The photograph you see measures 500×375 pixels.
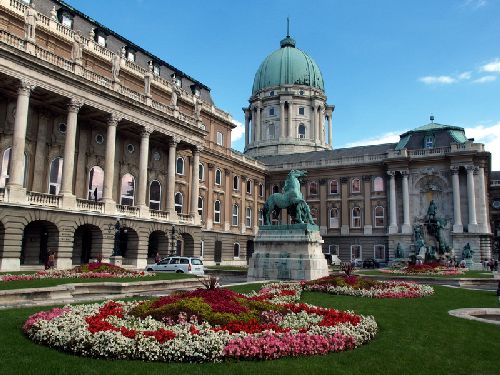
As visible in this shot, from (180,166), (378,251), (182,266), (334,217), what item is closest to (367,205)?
(334,217)

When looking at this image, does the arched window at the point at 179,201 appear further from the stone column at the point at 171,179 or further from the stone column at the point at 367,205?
the stone column at the point at 367,205

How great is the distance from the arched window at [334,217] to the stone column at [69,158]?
4445 cm

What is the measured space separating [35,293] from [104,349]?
995cm

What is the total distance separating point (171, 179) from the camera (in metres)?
45.8

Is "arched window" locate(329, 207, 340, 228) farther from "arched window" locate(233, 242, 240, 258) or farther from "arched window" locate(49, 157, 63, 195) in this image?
"arched window" locate(49, 157, 63, 195)

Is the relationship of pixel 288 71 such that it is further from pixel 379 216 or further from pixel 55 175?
pixel 55 175

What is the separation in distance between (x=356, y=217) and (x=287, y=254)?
139ft

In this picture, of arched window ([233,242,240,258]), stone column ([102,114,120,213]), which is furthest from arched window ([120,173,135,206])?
arched window ([233,242,240,258])

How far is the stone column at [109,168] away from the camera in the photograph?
3767 centimetres

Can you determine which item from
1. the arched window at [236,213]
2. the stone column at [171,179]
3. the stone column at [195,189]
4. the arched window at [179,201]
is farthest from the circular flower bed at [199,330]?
the arched window at [236,213]

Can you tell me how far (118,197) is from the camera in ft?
143

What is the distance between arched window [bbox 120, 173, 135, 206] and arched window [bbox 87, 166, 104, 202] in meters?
2.81

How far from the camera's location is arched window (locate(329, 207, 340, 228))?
6931cm

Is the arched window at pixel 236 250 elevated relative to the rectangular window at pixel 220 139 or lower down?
lower down
